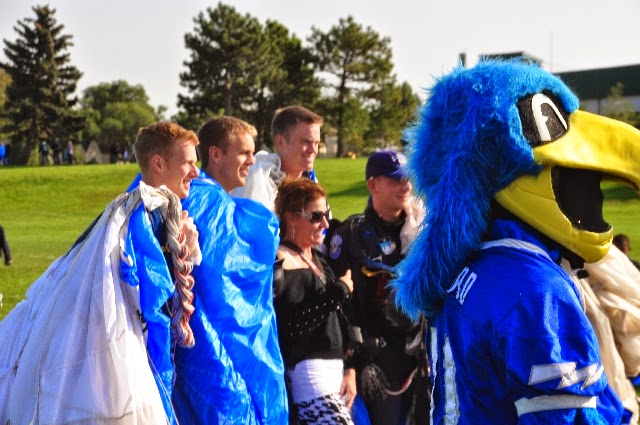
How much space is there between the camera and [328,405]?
4.43 m

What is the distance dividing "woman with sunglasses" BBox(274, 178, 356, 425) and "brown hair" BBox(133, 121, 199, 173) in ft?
2.57

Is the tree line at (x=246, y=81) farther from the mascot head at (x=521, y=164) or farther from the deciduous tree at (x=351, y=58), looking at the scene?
the mascot head at (x=521, y=164)

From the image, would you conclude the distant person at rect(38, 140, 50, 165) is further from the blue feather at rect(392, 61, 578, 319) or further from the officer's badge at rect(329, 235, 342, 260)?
the blue feather at rect(392, 61, 578, 319)

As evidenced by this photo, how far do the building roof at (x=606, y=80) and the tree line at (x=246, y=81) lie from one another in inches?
967

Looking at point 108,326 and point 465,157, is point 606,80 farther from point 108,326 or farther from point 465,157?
point 465,157

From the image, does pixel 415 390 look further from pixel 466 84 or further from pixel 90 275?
pixel 466 84

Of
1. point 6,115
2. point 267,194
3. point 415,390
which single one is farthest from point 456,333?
point 6,115

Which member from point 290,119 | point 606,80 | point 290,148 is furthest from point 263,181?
point 606,80

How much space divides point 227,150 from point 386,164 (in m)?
0.93

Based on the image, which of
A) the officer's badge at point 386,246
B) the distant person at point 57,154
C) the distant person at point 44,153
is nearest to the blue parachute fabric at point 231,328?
the officer's badge at point 386,246

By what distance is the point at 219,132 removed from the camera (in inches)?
197

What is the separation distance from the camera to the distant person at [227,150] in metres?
4.99

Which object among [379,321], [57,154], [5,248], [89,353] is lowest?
[57,154]

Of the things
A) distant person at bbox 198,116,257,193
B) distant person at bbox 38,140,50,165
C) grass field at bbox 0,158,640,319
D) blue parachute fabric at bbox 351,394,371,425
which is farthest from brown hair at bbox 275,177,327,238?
distant person at bbox 38,140,50,165
